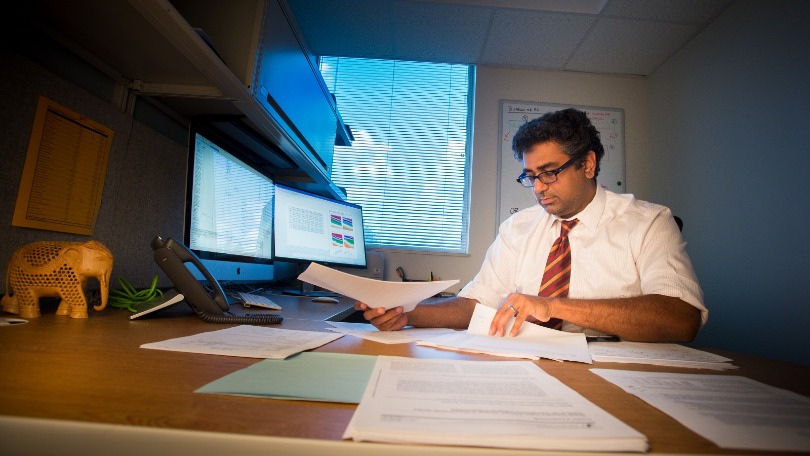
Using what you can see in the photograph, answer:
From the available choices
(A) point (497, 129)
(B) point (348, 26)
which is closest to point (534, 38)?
(A) point (497, 129)

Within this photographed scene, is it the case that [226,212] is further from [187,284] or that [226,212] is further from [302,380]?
[302,380]

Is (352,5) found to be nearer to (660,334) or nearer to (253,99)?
(253,99)

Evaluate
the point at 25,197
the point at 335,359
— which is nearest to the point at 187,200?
the point at 25,197

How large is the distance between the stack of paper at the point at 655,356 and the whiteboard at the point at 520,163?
5.65 feet

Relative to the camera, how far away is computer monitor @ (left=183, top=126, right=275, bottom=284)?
1001 mm

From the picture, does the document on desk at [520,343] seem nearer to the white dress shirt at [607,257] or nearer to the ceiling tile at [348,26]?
the white dress shirt at [607,257]

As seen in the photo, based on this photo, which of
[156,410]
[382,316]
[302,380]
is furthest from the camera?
[382,316]

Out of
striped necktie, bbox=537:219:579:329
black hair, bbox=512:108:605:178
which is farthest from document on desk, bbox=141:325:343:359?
black hair, bbox=512:108:605:178

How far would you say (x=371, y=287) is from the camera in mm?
749

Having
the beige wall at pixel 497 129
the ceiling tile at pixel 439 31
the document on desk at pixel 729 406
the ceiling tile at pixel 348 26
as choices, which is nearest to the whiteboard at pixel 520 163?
the beige wall at pixel 497 129

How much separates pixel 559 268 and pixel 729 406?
33.9 inches

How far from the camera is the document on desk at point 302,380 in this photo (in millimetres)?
360

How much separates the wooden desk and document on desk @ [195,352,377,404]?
1cm

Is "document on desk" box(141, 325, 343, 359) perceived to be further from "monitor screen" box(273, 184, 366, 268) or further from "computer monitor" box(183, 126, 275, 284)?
"monitor screen" box(273, 184, 366, 268)
